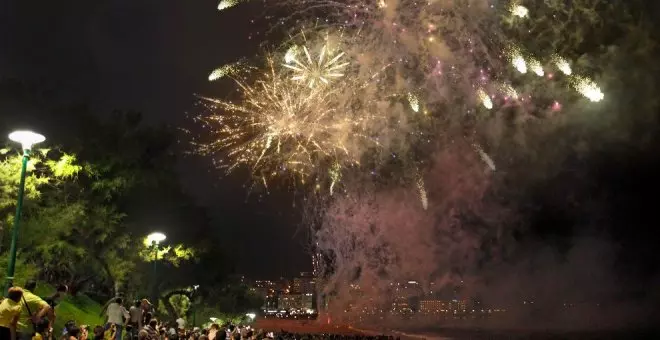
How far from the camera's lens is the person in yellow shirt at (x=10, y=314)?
765 centimetres

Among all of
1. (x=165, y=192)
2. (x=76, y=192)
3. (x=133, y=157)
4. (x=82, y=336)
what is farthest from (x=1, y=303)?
(x=165, y=192)

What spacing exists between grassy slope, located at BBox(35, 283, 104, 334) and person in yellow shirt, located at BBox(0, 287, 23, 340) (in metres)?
13.6

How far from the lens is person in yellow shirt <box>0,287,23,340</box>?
7652 millimetres

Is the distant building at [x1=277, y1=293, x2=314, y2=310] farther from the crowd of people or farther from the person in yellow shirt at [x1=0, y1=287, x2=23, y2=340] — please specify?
the person in yellow shirt at [x1=0, y1=287, x2=23, y2=340]

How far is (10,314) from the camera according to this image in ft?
25.3

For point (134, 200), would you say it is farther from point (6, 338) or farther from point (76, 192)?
point (6, 338)

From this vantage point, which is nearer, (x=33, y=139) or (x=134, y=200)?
(x=33, y=139)

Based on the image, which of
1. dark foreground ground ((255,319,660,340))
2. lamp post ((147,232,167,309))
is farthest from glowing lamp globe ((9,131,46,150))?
dark foreground ground ((255,319,660,340))

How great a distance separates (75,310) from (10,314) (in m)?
16.9

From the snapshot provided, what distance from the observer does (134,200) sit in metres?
29.9

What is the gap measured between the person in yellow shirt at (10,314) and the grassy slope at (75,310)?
13551mm

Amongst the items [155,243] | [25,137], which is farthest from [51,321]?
[155,243]

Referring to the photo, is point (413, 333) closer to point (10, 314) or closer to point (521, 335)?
point (521, 335)

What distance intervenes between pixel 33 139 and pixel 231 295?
35426mm
